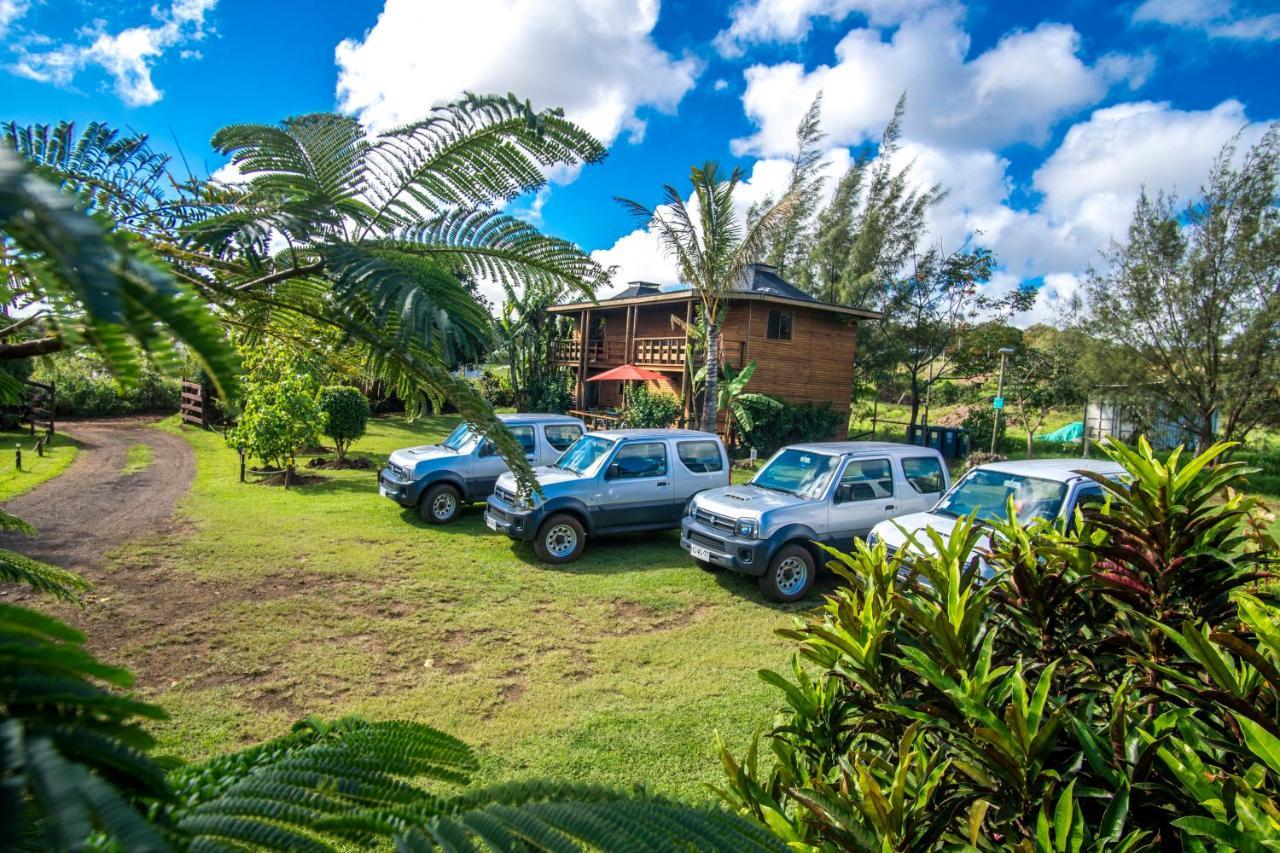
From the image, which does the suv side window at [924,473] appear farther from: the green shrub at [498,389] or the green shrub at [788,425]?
the green shrub at [498,389]

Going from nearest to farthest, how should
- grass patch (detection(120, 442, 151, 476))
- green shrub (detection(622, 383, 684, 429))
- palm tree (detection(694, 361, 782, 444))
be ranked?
grass patch (detection(120, 442, 151, 476))
palm tree (detection(694, 361, 782, 444))
green shrub (detection(622, 383, 684, 429))

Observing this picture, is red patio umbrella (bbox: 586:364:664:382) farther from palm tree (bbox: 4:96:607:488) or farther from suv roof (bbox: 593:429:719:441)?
palm tree (bbox: 4:96:607:488)

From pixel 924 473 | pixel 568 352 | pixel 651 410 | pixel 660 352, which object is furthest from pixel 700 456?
pixel 568 352

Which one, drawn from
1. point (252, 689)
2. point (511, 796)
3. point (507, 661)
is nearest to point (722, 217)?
point (507, 661)

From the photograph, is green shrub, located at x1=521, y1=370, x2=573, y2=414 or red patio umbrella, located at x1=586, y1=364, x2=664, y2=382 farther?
green shrub, located at x1=521, y1=370, x2=573, y2=414

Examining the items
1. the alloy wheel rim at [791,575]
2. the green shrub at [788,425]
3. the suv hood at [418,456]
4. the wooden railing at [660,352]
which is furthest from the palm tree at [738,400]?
the alloy wheel rim at [791,575]

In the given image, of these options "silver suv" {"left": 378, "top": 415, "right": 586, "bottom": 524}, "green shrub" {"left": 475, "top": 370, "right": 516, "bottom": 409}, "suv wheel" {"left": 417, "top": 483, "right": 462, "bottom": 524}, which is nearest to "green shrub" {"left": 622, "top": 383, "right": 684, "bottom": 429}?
"green shrub" {"left": 475, "top": 370, "right": 516, "bottom": 409}

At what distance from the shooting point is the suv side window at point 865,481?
8.94 meters

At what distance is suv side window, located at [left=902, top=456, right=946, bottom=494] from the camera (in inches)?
373

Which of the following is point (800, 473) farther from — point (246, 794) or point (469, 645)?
point (246, 794)

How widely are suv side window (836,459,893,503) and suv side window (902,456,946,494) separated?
0.34 m

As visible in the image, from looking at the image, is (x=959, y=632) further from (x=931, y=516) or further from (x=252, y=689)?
(x=931, y=516)

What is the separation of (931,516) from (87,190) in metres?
7.98

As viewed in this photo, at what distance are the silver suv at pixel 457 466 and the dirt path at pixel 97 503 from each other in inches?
137
